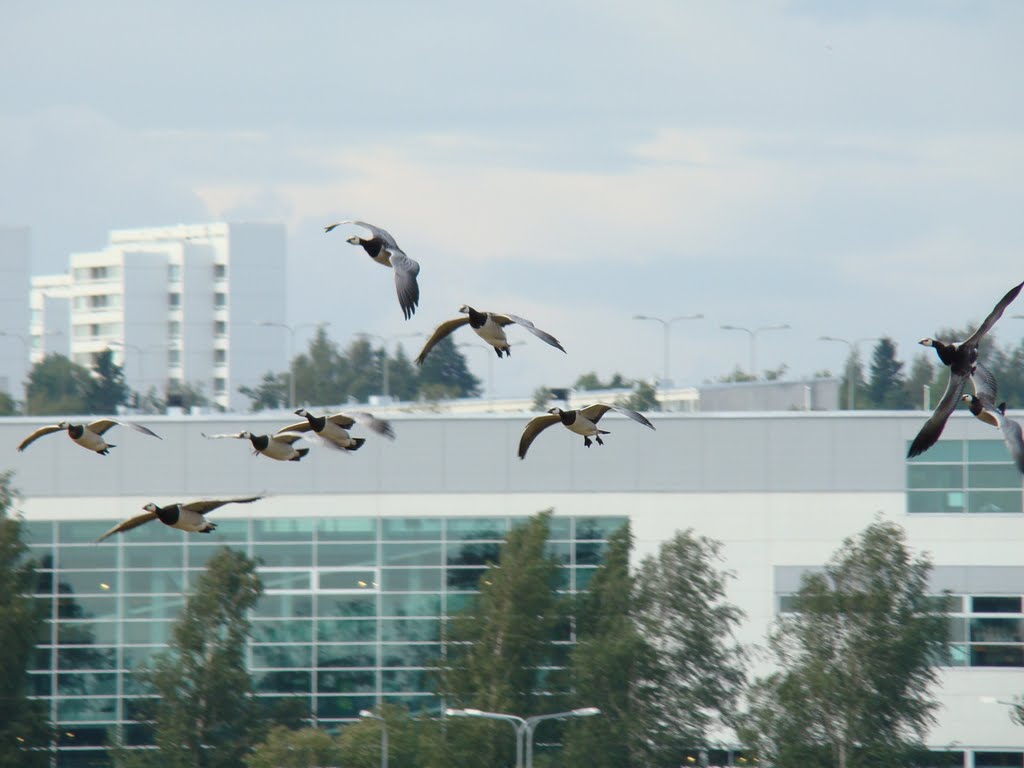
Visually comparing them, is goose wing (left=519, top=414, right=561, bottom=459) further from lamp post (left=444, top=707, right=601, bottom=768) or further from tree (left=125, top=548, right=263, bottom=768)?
tree (left=125, top=548, right=263, bottom=768)

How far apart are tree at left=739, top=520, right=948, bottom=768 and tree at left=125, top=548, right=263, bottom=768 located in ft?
44.6

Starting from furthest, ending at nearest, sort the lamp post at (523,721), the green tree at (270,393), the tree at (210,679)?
the green tree at (270,393)
the tree at (210,679)
the lamp post at (523,721)

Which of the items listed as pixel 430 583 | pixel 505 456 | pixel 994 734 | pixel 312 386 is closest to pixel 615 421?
pixel 505 456

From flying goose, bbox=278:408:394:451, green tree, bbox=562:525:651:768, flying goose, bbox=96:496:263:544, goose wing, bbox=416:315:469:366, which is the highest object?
goose wing, bbox=416:315:469:366

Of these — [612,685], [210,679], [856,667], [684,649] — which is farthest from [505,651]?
[856,667]

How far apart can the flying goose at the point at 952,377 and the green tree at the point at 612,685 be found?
33208 mm

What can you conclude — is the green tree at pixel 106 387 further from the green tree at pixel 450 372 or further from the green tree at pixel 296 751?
the green tree at pixel 296 751

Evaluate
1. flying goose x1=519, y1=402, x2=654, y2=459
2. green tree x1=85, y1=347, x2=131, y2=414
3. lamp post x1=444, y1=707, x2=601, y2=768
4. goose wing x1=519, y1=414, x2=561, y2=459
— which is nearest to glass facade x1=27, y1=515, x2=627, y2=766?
lamp post x1=444, y1=707, x2=601, y2=768

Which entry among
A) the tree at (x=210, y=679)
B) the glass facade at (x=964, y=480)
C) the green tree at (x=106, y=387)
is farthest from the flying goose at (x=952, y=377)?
the green tree at (x=106, y=387)

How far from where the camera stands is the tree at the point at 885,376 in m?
173

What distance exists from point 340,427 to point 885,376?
15676cm

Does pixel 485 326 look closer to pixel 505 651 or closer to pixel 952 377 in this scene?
pixel 952 377

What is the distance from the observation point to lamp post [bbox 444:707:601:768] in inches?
1923

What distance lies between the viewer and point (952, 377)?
61.7 feet
